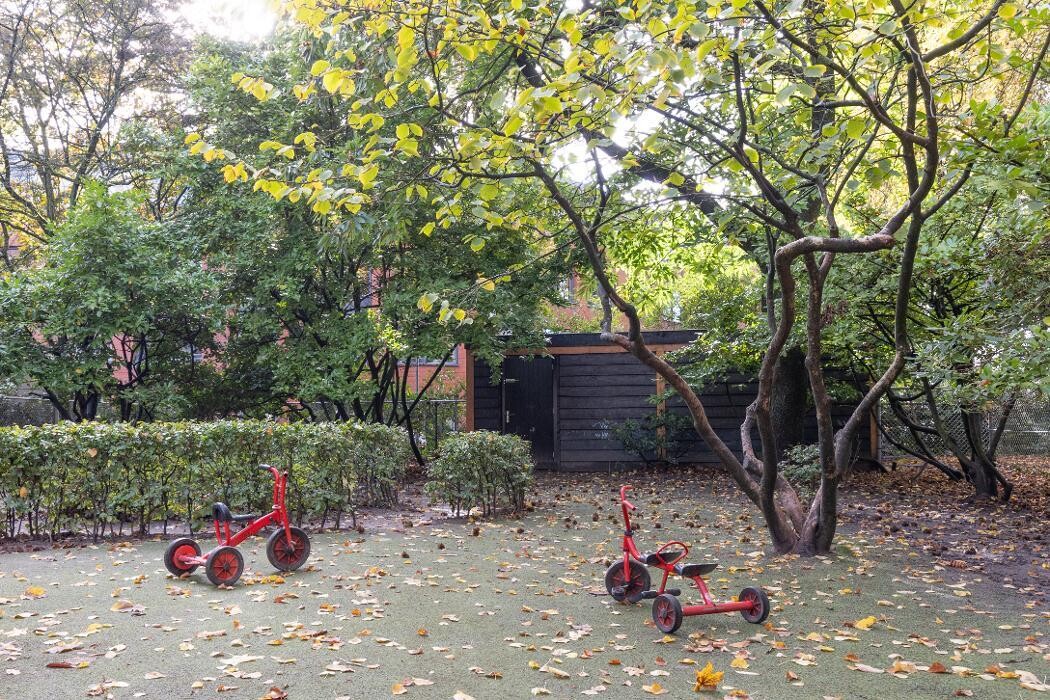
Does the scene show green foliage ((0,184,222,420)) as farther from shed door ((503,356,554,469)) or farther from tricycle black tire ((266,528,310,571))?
shed door ((503,356,554,469))

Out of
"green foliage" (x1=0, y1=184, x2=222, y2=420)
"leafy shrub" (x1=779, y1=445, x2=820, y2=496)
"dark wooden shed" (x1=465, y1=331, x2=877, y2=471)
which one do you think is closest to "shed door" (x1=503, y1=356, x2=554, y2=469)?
"dark wooden shed" (x1=465, y1=331, x2=877, y2=471)

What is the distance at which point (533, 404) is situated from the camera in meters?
16.4

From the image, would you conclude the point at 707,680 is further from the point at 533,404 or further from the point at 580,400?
the point at 533,404

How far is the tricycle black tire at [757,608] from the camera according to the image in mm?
5027

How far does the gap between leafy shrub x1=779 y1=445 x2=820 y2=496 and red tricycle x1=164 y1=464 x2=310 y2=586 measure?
19.7 feet

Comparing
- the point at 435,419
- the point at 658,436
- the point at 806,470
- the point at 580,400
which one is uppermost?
the point at 580,400

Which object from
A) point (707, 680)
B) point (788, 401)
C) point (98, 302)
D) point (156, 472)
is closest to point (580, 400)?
point (788, 401)

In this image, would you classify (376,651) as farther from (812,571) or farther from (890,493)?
(890,493)

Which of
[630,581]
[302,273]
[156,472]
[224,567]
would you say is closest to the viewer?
[630,581]

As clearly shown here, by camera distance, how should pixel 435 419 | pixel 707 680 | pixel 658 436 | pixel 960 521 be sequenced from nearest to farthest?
pixel 707 680, pixel 960 521, pixel 658 436, pixel 435 419

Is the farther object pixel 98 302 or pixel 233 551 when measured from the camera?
pixel 98 302

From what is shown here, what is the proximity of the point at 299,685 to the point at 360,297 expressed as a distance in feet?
31.9

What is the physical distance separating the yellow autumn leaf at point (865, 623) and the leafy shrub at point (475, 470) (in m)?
5.12

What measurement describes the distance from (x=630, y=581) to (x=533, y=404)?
10.8 metres
